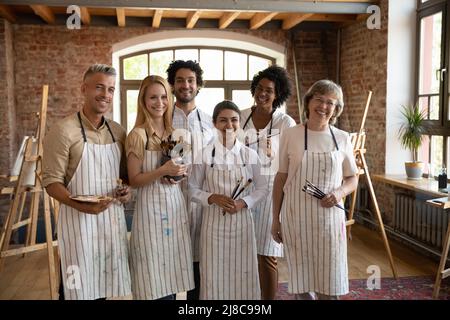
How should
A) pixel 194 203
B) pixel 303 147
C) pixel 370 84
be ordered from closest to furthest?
pixel 303 147 → pixel 194 203 → pixel 370 84

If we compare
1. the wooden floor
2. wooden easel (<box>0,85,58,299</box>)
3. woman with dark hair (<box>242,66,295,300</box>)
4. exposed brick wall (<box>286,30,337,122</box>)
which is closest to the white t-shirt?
woman with dark hair (<box>242,66,295,300</box>)

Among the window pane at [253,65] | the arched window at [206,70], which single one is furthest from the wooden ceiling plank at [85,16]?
the window pane at [253,65]

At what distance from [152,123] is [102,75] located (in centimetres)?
36

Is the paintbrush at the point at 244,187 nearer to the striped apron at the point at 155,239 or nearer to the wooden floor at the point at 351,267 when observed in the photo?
the striped apron at the point at 155,239

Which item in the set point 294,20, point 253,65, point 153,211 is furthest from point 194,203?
point 253,65

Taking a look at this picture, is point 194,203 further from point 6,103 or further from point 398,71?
point 6,103

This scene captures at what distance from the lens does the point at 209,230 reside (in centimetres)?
280

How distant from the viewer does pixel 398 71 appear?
6078 mm

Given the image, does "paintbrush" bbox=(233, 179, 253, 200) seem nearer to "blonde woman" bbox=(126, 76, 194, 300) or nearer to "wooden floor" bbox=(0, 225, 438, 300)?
"blonde woman" bbox=(126, 76, 194, 300)

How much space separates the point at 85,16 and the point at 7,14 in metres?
0.98

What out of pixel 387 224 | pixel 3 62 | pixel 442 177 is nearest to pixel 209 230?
pixel 442 177

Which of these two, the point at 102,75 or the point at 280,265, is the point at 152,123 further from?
the point at 280,265

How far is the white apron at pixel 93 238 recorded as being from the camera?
2.52 m

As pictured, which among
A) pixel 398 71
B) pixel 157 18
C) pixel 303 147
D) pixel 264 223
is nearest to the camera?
pixel 303 147
